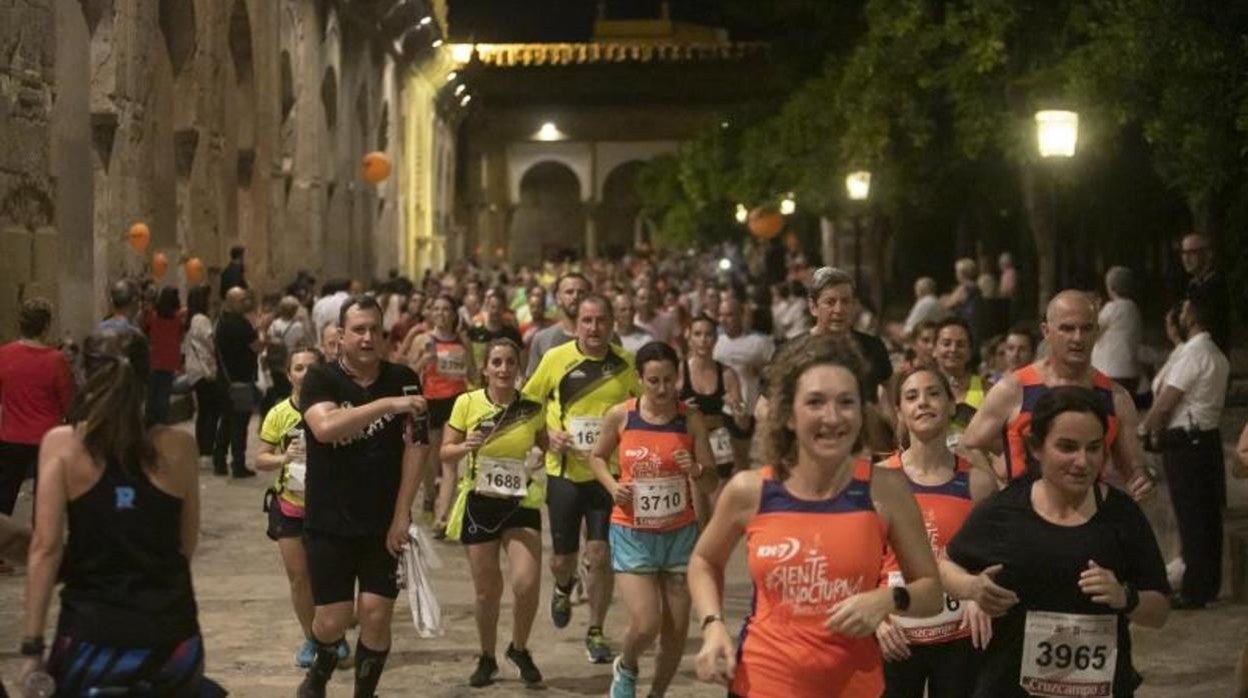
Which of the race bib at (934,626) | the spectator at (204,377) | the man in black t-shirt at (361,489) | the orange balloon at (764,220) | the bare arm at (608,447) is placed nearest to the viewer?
the race bib at (934,626)

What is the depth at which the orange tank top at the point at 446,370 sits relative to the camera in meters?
16.3

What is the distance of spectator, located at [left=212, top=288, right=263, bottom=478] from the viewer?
19688mm

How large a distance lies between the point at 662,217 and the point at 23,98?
57824 millimetres

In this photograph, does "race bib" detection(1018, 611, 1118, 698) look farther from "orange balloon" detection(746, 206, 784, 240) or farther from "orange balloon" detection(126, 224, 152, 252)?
"orange balloon" detection(746, 206, 784, 240)

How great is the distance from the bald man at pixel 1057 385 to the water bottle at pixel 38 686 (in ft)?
12.4

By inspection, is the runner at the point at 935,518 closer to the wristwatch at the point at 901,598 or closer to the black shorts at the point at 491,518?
the wristwatch at the point at 901,598

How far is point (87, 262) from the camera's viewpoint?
1991cm

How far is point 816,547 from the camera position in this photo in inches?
223

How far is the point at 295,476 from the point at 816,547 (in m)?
4.86

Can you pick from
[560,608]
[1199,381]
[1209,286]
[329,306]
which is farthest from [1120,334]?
[329,306]

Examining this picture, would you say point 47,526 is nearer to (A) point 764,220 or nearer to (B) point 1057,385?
(B) point 1057,385

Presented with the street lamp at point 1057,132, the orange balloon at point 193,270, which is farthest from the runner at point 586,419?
the orange balloon at point 193,270

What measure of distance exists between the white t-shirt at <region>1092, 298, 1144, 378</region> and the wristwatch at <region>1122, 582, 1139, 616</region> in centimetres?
970

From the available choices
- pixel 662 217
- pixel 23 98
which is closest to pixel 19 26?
pixel 23 98
